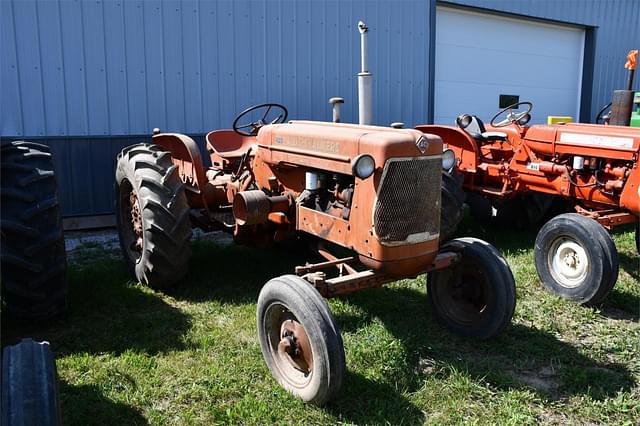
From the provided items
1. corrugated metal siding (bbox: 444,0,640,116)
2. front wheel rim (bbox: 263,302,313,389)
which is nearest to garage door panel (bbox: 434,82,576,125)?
corrugated metal siding (bbox: 444,0,640,116)

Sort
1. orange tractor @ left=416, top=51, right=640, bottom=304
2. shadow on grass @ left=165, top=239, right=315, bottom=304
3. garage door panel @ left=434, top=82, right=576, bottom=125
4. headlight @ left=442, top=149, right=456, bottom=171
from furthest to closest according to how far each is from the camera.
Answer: garage door panel @ left=434, top=82, right=576, bottom=125 < shadow on grass @ left=165, top=239, right=315, bottom=304 < orange tractor @ left=416, top=51, right=640, bottom=304 < headlight @ left=442, top=149, right=456, bottom=171

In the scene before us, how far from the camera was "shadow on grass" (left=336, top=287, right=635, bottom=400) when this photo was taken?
9.55 feet

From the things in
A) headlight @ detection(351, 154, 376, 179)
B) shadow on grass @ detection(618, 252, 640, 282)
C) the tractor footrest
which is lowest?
shadow on grass @ detection(618, 252, 640, 282)

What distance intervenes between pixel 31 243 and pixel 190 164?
156 centimetres

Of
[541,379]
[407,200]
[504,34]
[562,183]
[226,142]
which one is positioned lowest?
[541,379]

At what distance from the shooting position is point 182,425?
101 inches

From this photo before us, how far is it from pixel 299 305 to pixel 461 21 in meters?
7.22

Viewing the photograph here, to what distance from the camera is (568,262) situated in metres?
4.17

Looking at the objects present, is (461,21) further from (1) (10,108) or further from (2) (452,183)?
(1) (10,108)

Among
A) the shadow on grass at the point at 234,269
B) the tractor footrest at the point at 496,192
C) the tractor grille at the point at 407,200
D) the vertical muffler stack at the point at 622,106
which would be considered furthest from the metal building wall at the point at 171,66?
the tractor grille at the point at 407,200

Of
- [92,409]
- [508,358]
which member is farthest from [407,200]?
[92,409]

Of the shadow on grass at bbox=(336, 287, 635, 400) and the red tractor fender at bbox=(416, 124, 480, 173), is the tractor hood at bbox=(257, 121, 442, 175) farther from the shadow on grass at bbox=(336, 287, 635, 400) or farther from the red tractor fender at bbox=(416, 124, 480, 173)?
the red tractor fender at bbox=(416, 124, 480, 173)

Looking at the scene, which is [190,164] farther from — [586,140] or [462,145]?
[586,140]

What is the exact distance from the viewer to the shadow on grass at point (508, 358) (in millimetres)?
2912
